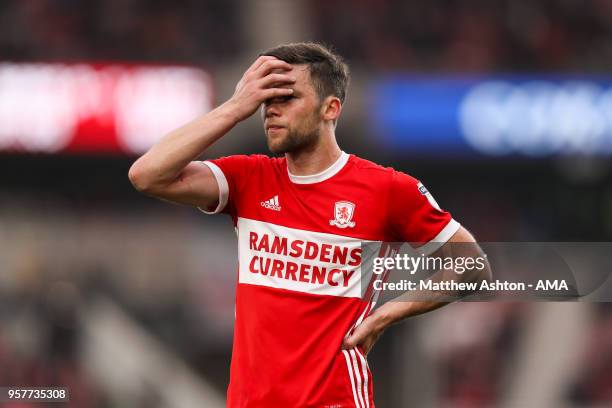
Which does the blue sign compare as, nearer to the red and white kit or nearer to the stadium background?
the stadium background

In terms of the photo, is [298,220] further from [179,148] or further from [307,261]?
[179,148]

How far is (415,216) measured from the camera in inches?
171

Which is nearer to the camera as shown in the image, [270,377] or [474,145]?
[270,377]

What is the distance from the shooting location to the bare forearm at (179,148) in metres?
4.12

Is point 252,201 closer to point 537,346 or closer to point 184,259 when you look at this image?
point 537,346

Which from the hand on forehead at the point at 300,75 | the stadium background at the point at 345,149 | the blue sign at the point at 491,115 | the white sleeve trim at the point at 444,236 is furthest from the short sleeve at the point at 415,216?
the blue sign at the point at 491,115

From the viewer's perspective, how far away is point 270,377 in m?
4.13

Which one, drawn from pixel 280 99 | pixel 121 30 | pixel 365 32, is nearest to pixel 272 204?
pixel 280 99

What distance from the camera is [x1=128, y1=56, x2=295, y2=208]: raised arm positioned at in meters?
4.13

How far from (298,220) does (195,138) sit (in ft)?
1.62

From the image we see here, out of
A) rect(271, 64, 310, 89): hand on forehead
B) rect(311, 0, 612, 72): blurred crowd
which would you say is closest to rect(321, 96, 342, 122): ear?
rect(271, 64, 310, 89): hand on forehead

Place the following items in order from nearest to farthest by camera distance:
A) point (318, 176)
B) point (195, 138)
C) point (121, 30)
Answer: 1. point (195, 138)
2. point (318, 176)
3. point (121, 30)

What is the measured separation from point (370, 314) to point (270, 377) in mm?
494

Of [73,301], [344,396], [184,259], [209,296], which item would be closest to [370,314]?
[344,396]
